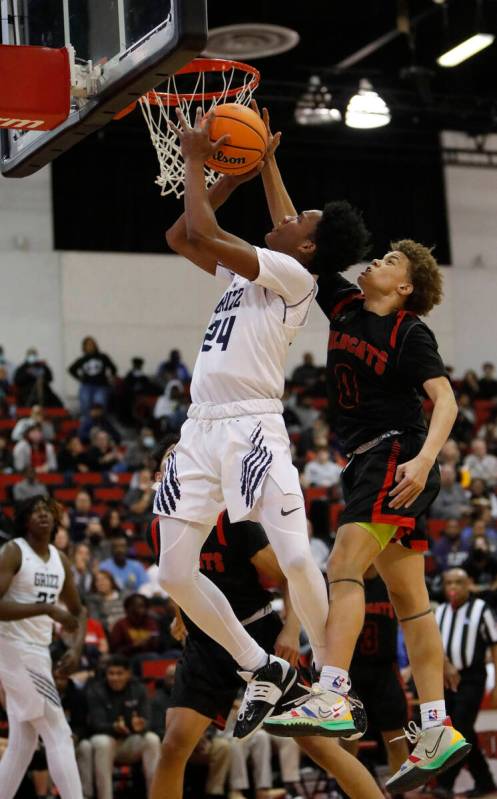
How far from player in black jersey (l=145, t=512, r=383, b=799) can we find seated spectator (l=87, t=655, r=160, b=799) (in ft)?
12.9

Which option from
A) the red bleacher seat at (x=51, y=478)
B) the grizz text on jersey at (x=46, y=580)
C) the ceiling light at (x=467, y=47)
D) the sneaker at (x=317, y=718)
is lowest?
the sneaker at (x=317, y=718)

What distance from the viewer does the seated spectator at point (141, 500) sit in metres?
17.2

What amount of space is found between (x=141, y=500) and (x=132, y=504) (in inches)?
8.6

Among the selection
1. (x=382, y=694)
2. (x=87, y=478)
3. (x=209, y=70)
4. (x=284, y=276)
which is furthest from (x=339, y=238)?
(x=87, y=478)

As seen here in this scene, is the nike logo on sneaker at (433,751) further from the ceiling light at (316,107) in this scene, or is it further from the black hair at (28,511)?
the ceiling light at (316,107)

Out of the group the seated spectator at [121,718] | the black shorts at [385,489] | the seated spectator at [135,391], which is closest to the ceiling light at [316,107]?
Result: the seated spectator at [135,391]

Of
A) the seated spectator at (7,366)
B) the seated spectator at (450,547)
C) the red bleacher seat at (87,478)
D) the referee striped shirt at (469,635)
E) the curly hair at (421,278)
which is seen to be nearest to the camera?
the curly hair at (421,278)

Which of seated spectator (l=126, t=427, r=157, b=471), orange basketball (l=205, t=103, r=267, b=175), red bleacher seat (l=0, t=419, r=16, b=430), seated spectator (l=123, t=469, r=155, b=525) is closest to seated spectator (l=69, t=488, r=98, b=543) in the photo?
seated spectator (l=123, t=469, r=155, b=525)

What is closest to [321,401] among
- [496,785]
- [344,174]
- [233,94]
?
[344,174]

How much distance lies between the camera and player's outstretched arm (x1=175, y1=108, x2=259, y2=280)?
555 cm

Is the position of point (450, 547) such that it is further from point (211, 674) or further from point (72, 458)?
point (211, 674)

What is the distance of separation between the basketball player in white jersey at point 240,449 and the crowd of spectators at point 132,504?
1.46m

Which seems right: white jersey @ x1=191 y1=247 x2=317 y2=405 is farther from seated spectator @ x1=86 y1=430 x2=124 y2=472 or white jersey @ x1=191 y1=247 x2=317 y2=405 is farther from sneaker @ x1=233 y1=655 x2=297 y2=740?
seated spectator @ x1=86 y1=430 x2=124 y2=472

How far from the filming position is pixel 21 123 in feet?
20.2
